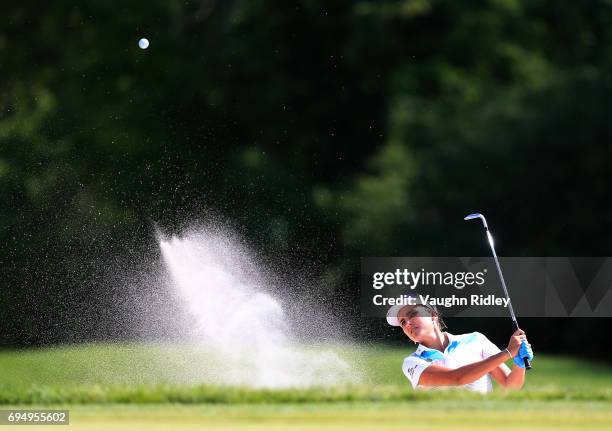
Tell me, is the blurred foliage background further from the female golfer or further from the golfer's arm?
the golfer's arm

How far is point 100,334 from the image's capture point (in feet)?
51.1

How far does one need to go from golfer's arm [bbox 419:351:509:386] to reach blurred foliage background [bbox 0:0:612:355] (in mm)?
8486

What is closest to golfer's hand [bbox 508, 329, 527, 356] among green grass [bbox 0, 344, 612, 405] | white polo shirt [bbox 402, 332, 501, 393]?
white polo shirt [bbox 402, 332, 501, 393]

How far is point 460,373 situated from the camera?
22.1 ft

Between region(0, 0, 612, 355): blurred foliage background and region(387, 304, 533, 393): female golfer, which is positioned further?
region(0, 0, 612, 355): blurred foliage background

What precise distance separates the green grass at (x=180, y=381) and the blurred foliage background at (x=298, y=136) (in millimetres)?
916

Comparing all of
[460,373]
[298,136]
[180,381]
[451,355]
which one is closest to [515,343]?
[460,373]

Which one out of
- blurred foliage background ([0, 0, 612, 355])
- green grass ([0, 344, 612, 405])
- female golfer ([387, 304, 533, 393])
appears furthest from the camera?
blurred foliage background ([0, 0, 612, 355])

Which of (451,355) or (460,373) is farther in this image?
(451,355)

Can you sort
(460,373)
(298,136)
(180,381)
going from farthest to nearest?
(298,136) < (180,381) < (460,373)

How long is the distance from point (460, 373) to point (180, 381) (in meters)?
5.21

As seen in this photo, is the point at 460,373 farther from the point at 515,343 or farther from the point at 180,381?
the point at 180,381

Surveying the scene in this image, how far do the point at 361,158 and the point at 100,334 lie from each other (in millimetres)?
11934

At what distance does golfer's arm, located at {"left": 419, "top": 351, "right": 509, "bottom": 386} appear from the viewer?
6531mm
